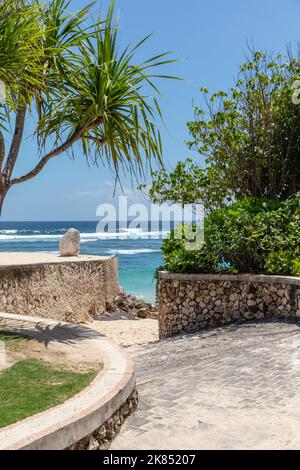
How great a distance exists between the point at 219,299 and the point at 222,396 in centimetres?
477

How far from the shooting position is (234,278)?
9.39 metres

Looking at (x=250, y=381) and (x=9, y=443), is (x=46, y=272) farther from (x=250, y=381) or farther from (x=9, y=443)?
(x=9, y=443)

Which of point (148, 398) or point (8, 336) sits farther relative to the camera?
point (8, 336)

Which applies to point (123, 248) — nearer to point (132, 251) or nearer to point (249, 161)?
point (132, 251)

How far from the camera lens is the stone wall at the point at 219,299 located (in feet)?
28.9

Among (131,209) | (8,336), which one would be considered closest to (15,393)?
(8,336)

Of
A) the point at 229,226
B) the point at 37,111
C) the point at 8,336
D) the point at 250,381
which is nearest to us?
the point at 250,381

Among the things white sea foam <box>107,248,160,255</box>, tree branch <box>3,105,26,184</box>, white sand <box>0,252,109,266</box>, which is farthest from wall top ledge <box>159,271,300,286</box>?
white sea foam <box>107,248,160,255</box>

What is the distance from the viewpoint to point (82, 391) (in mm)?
4137

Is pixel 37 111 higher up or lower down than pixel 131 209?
higher up

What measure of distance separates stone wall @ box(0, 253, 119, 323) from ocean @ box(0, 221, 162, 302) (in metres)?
11.3

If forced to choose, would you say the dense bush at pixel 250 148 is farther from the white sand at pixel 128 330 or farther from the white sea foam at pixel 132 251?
the white sea foam at pixel 132 251

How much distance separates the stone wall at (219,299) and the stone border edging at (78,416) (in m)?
4.50

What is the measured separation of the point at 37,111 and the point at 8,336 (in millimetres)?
3331
